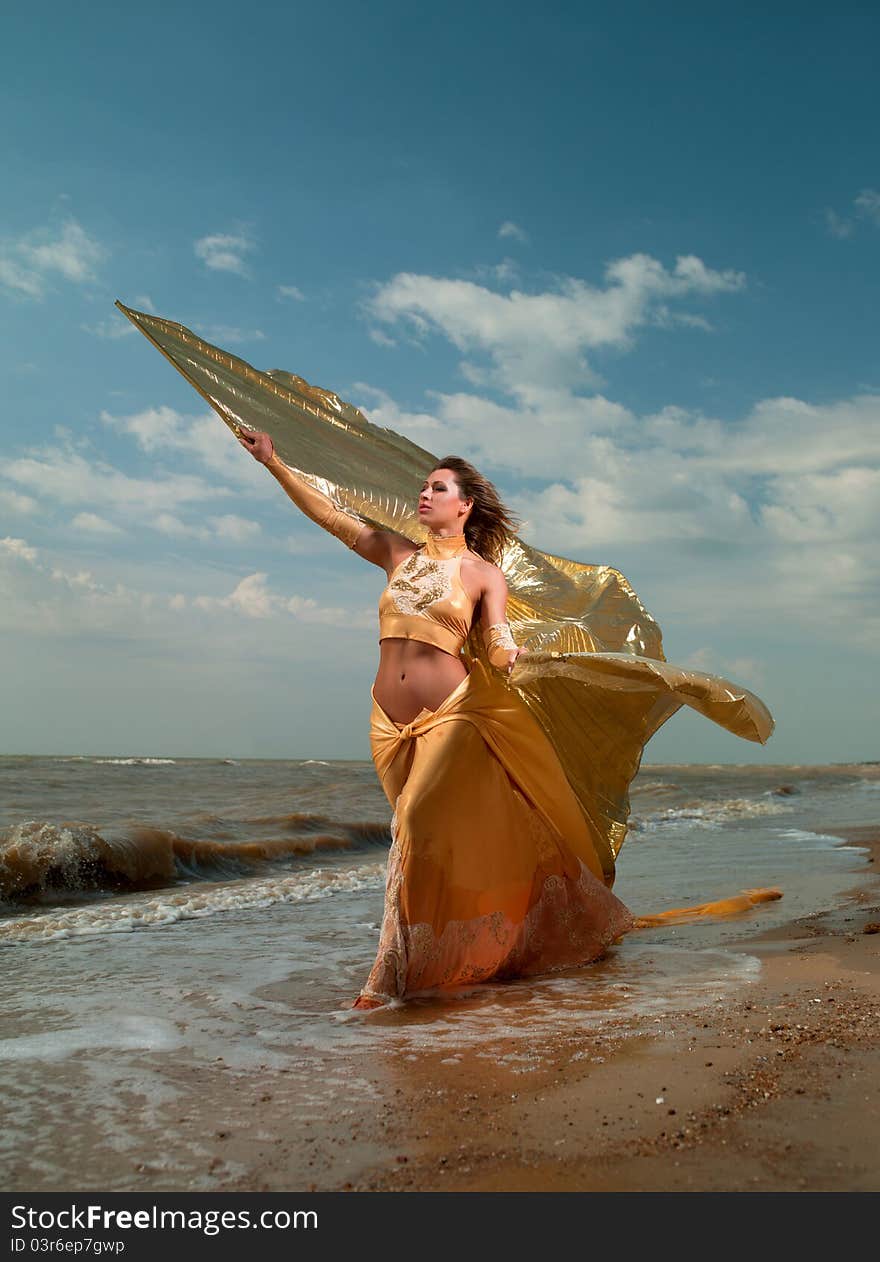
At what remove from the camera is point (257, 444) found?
5207 mm

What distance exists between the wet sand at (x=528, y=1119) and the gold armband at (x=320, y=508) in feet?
9.12

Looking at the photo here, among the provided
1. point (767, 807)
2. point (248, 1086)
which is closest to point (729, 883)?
point (248, 1086)

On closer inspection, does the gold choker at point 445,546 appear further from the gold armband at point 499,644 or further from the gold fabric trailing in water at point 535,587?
the gold fabric trailing in water at point 535,587

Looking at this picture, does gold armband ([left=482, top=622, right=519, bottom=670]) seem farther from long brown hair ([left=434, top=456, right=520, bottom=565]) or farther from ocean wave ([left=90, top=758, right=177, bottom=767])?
ocean wave ([left=90, top=758, right=177, bottom=767])

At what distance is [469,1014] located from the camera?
3514 millimetres

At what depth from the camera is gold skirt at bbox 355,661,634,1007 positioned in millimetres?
3959

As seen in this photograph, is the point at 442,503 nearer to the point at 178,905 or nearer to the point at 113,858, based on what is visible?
the point at 178,905

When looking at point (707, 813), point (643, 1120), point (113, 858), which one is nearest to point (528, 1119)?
point (643, 1120)

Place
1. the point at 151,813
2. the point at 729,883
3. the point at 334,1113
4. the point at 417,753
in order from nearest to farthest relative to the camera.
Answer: the point at 334,1113 → the point at 417,753 → the point at 729,883 → the point at 151,813

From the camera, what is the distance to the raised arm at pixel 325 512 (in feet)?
16.4

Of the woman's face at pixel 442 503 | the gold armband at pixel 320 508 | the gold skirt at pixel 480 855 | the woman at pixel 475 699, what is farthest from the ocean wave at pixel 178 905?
the woman's face at pixel 442 503

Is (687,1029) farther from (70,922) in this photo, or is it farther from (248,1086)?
(70,922)

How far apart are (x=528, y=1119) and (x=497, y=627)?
2496 mm

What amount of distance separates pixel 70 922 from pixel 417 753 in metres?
3.42
